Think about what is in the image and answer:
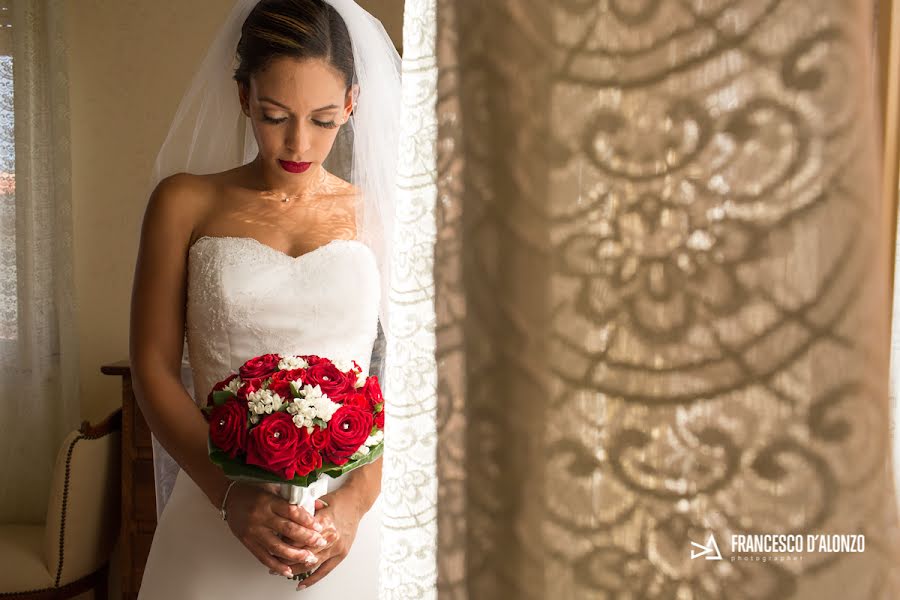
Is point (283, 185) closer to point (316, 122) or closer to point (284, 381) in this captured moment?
point (316, 122)

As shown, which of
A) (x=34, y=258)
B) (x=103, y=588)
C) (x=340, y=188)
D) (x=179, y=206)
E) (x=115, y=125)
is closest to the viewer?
(x=179, y=206)

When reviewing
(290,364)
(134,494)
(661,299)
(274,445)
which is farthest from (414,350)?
(134,494)

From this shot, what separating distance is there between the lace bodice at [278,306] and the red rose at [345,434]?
0.53 meters

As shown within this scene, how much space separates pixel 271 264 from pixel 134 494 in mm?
2215

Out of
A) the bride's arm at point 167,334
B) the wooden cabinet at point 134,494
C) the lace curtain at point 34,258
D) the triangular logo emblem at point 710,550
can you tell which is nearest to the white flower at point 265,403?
the bride's arm at point 167,334

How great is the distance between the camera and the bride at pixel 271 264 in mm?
1779

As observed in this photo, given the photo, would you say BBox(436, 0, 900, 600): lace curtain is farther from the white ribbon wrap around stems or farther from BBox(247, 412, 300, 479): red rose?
the white ribbon wrap around stems

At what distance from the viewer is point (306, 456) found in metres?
1.45

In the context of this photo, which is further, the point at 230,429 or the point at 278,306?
the point at 278,306


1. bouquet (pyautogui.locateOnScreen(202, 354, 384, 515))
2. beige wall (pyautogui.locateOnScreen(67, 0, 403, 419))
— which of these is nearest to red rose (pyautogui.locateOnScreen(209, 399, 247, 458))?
bouquet (pyautogui.locateOnScreen(202, 354, 384, 515))

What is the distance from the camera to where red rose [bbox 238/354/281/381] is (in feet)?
5.08

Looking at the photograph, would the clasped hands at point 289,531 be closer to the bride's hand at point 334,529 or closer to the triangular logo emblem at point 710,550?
the bride's hand at point 334,529

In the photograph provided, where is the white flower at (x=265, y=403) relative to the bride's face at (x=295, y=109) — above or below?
below

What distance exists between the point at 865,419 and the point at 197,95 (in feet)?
7.14
